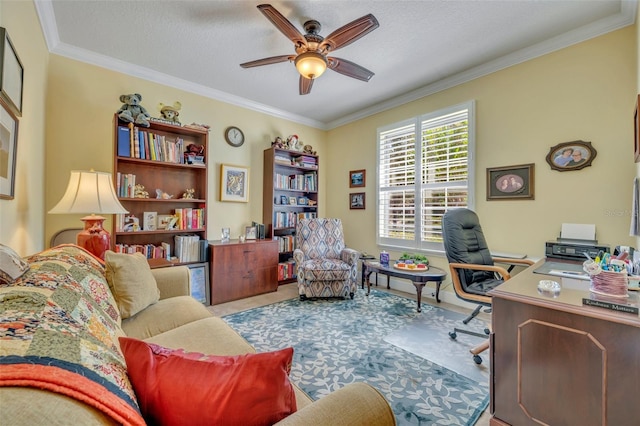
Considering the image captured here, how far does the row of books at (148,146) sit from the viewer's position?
108 inches

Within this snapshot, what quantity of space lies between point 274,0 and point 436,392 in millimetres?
2923

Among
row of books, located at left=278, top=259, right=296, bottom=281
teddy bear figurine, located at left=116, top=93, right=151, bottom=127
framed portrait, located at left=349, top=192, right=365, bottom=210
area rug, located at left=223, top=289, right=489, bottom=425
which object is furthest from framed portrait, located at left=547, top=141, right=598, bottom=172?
teddy bear figurine, located at left=116, top=93, right=151, bottom=127

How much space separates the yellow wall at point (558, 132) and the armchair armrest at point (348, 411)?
9.16 ft

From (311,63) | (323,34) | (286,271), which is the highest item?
(323,34)

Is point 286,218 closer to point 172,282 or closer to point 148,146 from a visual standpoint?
point 148,146

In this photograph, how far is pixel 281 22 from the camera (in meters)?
1.87

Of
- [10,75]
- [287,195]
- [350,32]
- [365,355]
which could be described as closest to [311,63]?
[350,32]

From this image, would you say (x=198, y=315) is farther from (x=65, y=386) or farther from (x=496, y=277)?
(x=496, y=277)

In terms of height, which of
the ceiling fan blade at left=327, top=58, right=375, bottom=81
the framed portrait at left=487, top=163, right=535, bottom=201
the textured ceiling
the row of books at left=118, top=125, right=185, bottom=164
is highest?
the textured ceiling

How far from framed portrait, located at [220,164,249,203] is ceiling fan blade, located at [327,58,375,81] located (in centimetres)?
201

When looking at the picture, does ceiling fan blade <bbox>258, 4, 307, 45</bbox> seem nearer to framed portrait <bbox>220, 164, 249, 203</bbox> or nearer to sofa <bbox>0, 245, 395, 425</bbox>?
sofa <bbox>0, 245, 395, 425</bbox>

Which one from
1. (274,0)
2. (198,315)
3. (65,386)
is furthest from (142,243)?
(65,386)

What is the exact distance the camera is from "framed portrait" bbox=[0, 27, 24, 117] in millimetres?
1306

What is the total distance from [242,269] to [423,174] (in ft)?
8.57
